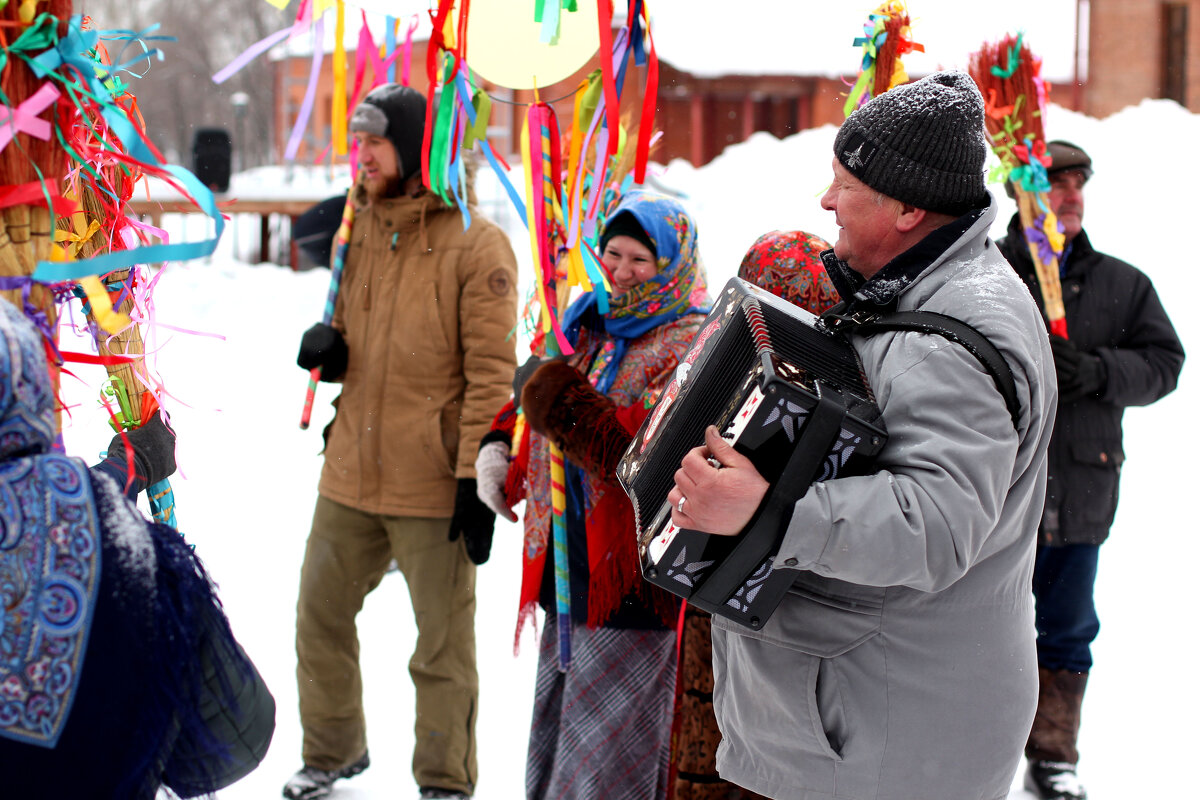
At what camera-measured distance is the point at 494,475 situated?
10.3 ft

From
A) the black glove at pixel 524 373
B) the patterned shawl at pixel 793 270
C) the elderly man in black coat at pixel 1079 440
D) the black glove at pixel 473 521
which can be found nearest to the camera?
the patterned shawl at pixel 793 270

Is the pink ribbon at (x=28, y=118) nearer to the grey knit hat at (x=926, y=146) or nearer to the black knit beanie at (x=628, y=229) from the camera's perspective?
the grey knit hat at (x=926, y=146)

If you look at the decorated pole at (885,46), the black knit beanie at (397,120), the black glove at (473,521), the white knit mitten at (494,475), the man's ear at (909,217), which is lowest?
the black glove at (473,521)

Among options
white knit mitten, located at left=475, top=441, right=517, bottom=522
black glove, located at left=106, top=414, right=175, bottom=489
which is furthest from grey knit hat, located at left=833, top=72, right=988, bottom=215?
white knit mitten, located at left=475, top=441, right=517, bottom=522

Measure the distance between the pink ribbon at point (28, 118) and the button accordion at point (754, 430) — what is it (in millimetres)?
974

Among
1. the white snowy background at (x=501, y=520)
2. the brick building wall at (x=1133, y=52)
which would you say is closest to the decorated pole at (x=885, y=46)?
the white snowy background at (x=501, y=520)

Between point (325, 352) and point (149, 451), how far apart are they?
5.13 ft

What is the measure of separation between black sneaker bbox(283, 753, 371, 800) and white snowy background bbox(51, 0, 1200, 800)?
0.05 m

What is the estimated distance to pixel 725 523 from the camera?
164 cm

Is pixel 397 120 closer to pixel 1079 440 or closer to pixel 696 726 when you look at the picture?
pixel 696 726

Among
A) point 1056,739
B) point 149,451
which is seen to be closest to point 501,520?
point 1056,739

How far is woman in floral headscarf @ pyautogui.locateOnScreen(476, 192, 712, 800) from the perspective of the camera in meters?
2.76

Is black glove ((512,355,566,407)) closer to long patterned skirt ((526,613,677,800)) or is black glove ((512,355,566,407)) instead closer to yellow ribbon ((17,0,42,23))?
long patterned skirt ((526,613,677,800))

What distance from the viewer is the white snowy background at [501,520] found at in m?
3.84
